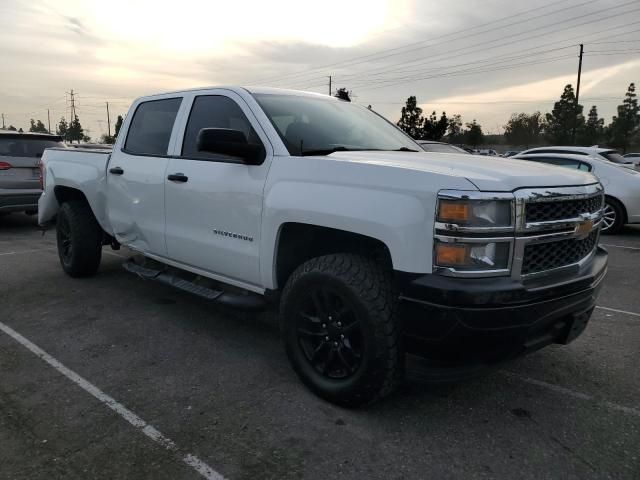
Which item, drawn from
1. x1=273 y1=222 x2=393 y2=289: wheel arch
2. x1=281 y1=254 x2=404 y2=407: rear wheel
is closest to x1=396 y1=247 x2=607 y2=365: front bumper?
x1=281 y1=254 x2=404 y2=407: rear wheel

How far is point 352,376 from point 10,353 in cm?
262

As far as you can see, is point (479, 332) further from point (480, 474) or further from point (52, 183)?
point (52, 183)

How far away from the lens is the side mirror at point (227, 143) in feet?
10.5

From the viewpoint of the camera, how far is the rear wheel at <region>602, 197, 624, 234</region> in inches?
364

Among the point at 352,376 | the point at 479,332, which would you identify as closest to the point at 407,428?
the point at 352,376

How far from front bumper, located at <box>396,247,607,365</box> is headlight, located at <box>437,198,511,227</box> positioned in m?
0.27

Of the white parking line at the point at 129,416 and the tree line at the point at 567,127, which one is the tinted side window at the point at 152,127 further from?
the tree line at the point at 567,127

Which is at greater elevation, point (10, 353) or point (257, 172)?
point (257, 172)

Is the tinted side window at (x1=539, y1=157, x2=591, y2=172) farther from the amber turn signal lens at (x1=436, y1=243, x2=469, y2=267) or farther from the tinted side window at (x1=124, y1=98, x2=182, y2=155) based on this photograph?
the amber turn signal lens at (x1=436, y1=243, x2=469, y2=267)

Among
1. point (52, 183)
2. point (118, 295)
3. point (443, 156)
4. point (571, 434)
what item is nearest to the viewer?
point (571, 434)

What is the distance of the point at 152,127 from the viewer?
471cm

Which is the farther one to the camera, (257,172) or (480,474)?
(257,172)

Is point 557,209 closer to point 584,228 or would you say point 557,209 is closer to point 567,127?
point 584,228

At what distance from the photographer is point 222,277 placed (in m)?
3.86
